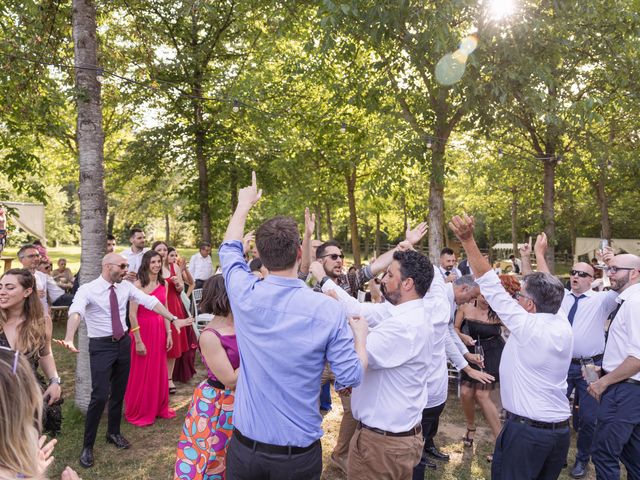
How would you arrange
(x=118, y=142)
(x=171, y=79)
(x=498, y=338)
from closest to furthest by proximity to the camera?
(x=498, y=338) < (x=171, y=79) < (x=118, y=142)

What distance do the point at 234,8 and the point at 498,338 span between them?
9261 millimetres

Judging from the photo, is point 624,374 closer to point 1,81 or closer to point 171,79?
point 1,81

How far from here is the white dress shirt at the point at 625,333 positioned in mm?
3629

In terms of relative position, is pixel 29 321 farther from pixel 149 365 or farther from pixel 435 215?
pixel 435 215

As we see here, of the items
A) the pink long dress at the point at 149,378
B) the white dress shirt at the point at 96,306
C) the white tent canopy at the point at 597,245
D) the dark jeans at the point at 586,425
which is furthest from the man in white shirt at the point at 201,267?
the white tent canopy at the point at 597,245

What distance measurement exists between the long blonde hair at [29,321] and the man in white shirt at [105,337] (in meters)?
0.85

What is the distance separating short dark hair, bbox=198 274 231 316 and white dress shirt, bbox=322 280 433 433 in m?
1.04

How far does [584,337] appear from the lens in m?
4.93

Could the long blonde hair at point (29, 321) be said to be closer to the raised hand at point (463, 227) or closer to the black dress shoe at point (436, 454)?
the raised hand at point (463, 227)

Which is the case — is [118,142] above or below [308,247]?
above

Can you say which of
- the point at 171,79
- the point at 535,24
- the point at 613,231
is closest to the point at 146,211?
the point at 171,79

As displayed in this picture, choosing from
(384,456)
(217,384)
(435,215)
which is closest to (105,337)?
(217,384)

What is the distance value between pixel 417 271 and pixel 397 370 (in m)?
0.62

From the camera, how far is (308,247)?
13.5 feet
